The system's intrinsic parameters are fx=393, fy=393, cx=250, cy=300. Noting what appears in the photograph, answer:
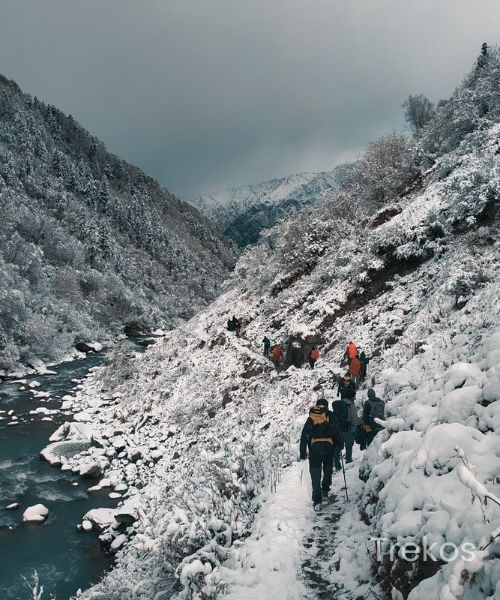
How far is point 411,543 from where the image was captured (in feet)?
15.0

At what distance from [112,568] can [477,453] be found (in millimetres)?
11556

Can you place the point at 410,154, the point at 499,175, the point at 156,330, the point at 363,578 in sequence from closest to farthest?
the point at 363,578, the point at 499,175, the point at 410,154, the point at 156,330

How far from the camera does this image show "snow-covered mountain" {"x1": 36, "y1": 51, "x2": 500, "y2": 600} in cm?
489

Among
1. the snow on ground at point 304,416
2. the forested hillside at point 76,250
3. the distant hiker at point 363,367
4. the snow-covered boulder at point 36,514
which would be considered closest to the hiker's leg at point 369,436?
the snow on ground at point 304,416

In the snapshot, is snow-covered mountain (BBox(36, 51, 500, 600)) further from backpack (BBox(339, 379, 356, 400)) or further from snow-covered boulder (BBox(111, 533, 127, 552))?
backpack (BBox(339, 379, 356, 400))

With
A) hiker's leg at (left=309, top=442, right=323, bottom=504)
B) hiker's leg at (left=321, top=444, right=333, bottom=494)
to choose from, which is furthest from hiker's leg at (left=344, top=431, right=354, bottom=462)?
hiker's leg at (left=309, top=442, right=323, bottom=504)

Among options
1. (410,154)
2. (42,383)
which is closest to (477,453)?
(410,154)

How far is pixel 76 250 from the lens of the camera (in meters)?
72.6

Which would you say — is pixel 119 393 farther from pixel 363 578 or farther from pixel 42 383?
pixel 363 578

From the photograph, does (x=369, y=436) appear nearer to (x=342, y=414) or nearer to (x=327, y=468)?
(x=342, y=414)

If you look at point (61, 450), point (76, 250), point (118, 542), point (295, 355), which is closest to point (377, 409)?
point (118, 542)

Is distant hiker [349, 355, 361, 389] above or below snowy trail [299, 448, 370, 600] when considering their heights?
above

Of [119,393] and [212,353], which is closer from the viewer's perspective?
[212,353]

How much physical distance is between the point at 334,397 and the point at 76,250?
69.5 metres
